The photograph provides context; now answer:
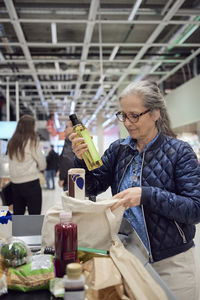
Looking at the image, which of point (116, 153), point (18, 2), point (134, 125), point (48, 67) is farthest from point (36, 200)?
point (48, 67)

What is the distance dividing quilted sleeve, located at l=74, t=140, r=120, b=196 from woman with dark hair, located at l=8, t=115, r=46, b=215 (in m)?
2.25

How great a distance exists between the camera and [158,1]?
512 cm

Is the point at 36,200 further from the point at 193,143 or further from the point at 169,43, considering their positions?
the point at 169,43

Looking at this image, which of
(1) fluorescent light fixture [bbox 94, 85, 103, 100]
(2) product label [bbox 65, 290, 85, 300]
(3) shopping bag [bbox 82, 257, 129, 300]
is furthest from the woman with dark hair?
(1) fluorescent light fixture [bbox 94, 85, 103, 100]

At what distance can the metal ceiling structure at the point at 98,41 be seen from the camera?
5090mm

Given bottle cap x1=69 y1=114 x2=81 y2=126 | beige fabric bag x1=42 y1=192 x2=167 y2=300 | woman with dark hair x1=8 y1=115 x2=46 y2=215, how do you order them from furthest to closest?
woman with dark hair x1=8 y1=115 x2=46 y2=215 < bottle cap x1=69 y1=114 x2=81 y2=126 < beige fabric bag x1=42 y1=192 x2=167 y2=300

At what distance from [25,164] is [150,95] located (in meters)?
2.66

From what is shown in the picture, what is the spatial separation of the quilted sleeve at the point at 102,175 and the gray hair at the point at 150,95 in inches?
10.9

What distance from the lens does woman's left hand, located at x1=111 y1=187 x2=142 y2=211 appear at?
1.19 m

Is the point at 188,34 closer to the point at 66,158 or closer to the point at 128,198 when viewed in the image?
the point at 66,158

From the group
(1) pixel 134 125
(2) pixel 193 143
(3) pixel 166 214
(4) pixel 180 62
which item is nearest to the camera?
(3) pixel 166 214

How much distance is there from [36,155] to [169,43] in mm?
4080

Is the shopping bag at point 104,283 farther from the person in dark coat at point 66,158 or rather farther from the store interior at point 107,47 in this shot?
the store interior at point 107,47

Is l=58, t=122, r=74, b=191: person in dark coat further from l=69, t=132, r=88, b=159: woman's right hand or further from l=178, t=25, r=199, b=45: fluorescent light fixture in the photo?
l=178, t=25, r=199, b=45: fluorescent light fixture
